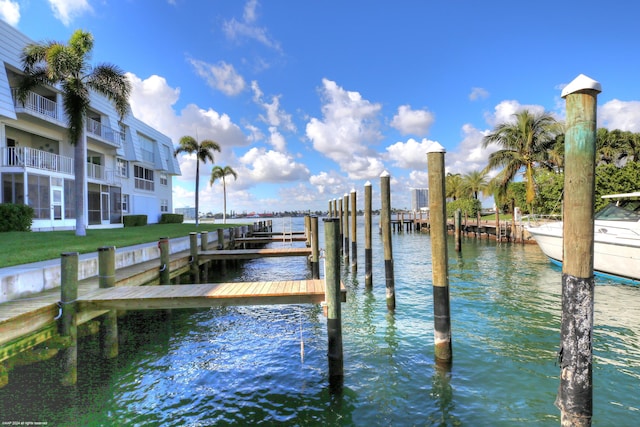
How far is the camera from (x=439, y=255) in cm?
627

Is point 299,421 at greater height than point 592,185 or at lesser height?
lesser

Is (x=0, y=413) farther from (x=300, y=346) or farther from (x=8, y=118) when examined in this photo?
(x=8, y=118)

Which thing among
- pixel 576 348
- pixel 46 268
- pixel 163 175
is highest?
pixel 163 175

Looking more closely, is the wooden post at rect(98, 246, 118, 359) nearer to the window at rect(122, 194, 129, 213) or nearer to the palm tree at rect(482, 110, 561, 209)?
the window at rect(122, 194, 129, 213)

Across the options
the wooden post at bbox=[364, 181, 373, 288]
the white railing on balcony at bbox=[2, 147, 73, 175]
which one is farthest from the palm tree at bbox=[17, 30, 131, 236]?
the wooden post at bbox=[364, 181, 373, 288]

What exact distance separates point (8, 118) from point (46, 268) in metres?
15.8

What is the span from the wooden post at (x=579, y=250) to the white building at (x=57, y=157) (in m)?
22.7

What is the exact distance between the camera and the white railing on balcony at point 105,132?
84.6 ft

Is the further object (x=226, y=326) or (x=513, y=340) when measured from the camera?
(x=226, y=326)

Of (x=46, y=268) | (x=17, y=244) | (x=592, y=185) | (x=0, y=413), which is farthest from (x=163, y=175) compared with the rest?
(x=592, y=185)

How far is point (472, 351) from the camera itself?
7.09 m

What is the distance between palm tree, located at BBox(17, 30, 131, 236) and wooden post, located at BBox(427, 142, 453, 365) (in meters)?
16.7

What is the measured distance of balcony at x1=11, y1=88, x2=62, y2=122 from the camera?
63.3 feet

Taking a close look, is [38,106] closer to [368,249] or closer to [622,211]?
[368,249]
